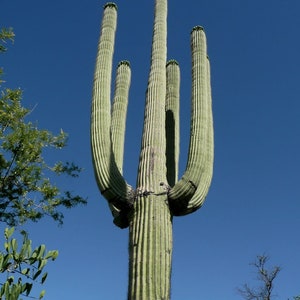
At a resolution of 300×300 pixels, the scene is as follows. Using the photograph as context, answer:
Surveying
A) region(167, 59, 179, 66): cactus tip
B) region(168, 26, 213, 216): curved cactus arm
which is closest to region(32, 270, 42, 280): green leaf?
region(168, 26, 213, 216): curved cactus arm

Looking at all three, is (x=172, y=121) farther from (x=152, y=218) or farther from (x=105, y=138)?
(x=152, y=218)

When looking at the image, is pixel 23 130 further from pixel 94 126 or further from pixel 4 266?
pixel 4 266

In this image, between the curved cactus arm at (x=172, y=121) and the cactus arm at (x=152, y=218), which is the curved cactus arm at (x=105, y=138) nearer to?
the cactus arm at (x=152, y=218)

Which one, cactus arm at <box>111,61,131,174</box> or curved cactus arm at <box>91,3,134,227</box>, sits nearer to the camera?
curved cactus arm at <box>91,3,134,227</box>

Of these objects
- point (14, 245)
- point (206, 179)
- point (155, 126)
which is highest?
point (155, 126)

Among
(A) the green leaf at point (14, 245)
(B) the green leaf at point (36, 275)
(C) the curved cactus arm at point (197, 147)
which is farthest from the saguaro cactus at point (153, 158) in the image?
(A) the green leaf at point (14, 245)

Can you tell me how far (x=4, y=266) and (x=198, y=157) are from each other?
8.22 feet

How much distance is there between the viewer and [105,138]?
5254 mm

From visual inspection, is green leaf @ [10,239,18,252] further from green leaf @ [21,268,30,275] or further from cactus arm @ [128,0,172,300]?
cactus arm @ [128,0,172,300]

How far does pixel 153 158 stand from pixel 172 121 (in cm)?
144

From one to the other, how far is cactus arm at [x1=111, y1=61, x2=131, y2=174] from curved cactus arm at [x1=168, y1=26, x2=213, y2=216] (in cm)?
100

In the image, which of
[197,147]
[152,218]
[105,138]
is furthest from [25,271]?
[197,147]

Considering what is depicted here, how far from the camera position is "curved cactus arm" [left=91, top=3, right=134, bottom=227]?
4895mm

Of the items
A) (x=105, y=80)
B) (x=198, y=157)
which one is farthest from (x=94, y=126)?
(x=198, y=157)
